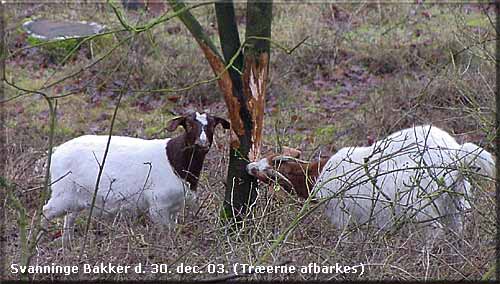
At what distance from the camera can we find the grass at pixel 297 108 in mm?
4586

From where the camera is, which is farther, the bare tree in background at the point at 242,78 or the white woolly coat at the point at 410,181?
the bare tree in background at the point at 242,78

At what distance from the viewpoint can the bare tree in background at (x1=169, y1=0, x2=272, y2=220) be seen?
20.5ft

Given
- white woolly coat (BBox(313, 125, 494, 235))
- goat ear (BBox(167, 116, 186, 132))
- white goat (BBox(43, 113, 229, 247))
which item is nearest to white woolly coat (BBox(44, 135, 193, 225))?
white goat (BBox(43, 113, 229, 247))

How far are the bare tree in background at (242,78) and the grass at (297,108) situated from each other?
0.24 metres

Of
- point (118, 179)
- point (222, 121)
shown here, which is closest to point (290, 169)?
point (222, 121)

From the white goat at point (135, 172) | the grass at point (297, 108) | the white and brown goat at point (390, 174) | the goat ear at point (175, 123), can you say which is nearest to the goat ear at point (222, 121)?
the white goat at point (135, 172)

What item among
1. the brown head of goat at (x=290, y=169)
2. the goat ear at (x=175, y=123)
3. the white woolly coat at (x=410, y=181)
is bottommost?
the white woolly coat at (x=410, y=181)

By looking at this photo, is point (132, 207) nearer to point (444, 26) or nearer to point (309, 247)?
point (309, 247)

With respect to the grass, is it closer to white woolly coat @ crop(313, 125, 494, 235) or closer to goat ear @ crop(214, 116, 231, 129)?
white woolly coat @ crop(313, 125, 494, 235)

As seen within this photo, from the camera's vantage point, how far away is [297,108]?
32.8ft

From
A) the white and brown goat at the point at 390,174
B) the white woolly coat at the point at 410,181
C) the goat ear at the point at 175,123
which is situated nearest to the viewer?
the white woolly coat at the point at 410,181

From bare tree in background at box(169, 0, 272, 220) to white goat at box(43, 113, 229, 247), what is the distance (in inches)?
15.0

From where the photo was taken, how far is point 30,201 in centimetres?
742

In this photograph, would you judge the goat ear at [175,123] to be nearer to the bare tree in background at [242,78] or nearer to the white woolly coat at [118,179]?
the white woolly coat at [118,179]
